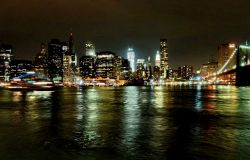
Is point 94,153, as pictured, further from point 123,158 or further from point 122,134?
point 122,134

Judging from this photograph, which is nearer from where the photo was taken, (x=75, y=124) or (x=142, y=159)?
(x=142, y=159)

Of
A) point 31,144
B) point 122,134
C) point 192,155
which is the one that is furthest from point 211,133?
point 31,144

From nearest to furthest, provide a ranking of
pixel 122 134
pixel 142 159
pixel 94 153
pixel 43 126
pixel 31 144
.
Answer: pixel 142 159, pixel 94 153, pixel 31 144, pixel 122 134, pixel 43 126

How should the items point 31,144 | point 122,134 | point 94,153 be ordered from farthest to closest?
point 122,134 → point 31,144 → point 94,153

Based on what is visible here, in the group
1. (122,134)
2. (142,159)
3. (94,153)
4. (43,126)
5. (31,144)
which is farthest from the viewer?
(43,126)

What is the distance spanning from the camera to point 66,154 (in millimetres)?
14000

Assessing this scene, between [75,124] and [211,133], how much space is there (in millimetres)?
8257

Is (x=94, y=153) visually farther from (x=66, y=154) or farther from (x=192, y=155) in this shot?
(x=192, y=155)

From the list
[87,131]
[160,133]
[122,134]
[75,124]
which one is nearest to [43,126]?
[75,124]

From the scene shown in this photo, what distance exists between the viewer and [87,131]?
2006cm

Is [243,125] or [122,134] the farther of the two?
[243,125]

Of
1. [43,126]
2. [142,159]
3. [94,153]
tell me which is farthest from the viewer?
[43,126]

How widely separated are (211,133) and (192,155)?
237 inches

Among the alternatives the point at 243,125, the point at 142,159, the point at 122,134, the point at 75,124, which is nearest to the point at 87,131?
the point at 122,134
